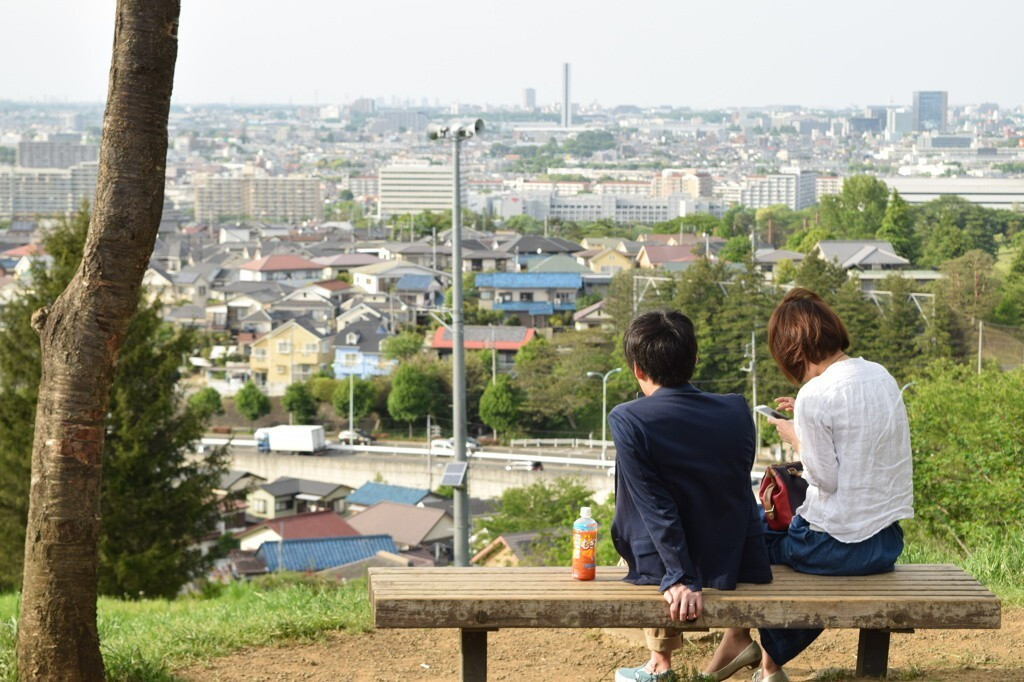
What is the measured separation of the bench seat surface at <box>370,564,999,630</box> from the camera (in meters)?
2.24

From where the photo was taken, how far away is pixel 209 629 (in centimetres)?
345

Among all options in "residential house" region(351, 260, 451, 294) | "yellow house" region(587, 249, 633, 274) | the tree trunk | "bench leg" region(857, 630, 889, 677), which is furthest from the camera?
"yellow house" region(587, 249, 633, 274)

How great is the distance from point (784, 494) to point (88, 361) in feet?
4.62

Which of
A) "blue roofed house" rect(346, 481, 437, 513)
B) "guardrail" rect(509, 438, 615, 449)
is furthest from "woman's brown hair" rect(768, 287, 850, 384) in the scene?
"guardrail" rect(509, 438, 615, 449)

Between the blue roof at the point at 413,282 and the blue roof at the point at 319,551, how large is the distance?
98.0 ft

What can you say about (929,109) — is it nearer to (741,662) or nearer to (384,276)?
(384,276)

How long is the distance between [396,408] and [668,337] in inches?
1013

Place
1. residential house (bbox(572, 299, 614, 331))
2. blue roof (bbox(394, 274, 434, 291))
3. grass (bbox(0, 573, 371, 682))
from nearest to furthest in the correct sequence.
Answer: grass (bbox(0, 573, 371, 682)), residential house (bbox(572, 299, 614, 331)), blue roof (bbox(394, 274, 434, 291))

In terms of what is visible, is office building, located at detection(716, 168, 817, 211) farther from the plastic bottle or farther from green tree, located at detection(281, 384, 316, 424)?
the plastic bottle

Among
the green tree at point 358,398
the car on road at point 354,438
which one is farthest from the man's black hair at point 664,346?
the green tree at point 358,398

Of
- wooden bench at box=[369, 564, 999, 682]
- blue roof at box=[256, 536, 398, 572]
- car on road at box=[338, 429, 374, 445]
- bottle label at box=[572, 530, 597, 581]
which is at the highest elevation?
bottle label at box=[572, 530, 597, 581]

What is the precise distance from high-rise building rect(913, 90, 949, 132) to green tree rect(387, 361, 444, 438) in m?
146

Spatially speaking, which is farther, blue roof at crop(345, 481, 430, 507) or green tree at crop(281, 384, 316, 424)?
green tree at crop(281, 384, 316, 424)

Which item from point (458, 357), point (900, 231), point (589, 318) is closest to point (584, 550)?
point (458, 357)
